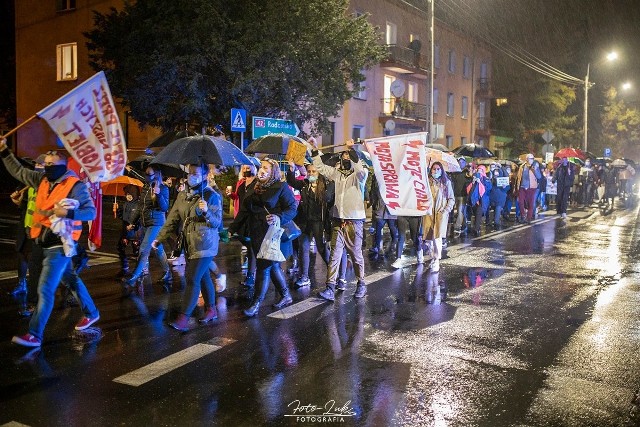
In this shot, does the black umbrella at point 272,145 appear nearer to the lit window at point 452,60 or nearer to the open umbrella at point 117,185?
the open umbrella at point 117,185

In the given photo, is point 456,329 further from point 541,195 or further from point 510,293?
point 541,195

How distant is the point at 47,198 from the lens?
5.69 metres

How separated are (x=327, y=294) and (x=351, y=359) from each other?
233 cm

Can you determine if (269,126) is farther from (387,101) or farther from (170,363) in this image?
(387,101)

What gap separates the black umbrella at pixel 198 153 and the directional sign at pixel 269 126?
26.9ft

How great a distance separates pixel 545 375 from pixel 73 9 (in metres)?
28.5

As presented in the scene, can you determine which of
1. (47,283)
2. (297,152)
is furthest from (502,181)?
(47,283)

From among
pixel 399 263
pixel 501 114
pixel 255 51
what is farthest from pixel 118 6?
pixel 501 114

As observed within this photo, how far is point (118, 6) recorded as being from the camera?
2648 cm

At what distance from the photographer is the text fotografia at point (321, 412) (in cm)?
425

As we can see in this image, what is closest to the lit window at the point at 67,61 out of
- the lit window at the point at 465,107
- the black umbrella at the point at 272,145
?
the black umbrella at the point at 272,145

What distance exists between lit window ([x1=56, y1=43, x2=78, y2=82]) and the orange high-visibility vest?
25295 millimetres

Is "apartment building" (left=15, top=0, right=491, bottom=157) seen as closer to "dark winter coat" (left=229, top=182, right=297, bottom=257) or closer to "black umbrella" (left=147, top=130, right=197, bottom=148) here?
"black umbrella" (left=147, top=130, right=197, bottom=148)

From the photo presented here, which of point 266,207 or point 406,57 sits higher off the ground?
point 406,57
